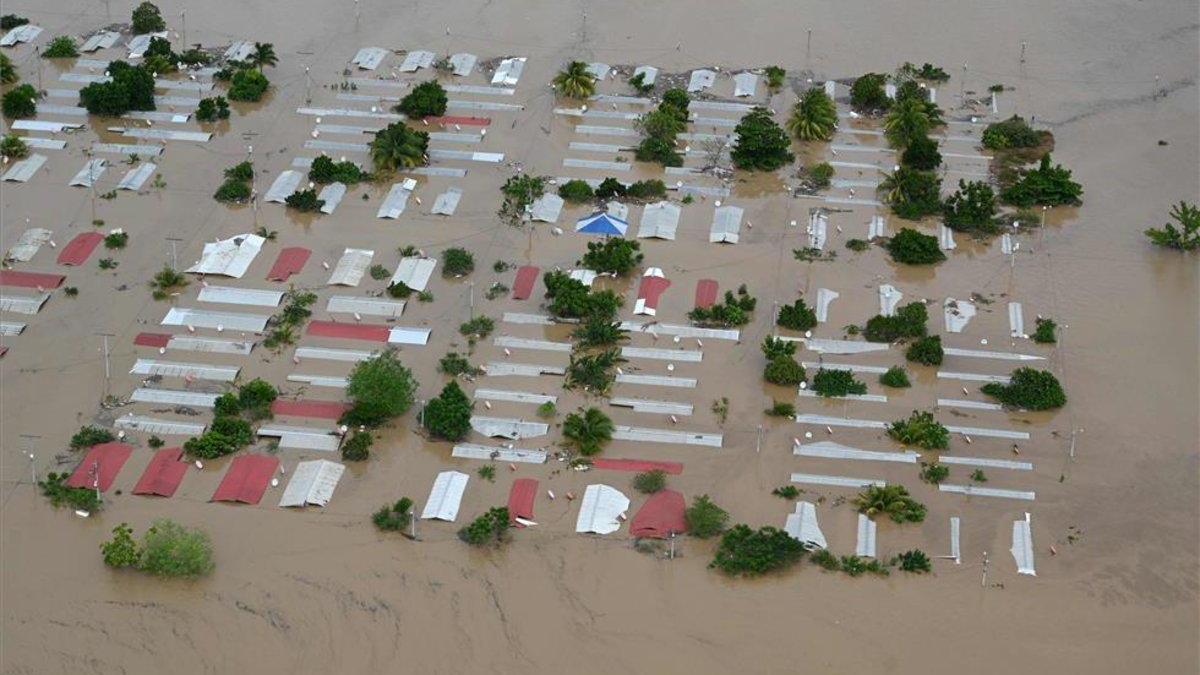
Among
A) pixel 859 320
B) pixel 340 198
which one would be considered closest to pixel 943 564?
pixel 859 320

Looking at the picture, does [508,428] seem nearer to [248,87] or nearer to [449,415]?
[449,415]

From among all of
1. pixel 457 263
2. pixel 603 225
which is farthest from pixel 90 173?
pixel 603 225

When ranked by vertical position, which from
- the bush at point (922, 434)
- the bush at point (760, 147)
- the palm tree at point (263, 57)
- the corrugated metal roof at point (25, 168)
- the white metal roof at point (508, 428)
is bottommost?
the white metal roof at point (508, 428)

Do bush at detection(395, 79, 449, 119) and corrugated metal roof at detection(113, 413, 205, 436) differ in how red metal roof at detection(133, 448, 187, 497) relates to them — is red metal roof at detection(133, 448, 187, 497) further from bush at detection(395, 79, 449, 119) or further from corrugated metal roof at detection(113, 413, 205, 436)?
bush at detection(395, 79, 449, 119)

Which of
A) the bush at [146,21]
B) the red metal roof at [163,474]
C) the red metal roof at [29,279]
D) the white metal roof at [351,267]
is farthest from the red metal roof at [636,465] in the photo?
the bush at [146,21]

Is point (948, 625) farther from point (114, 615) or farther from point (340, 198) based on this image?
point (340, 198)

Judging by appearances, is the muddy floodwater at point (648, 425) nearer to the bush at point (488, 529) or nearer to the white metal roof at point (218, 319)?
the bush at point (488, 529)
